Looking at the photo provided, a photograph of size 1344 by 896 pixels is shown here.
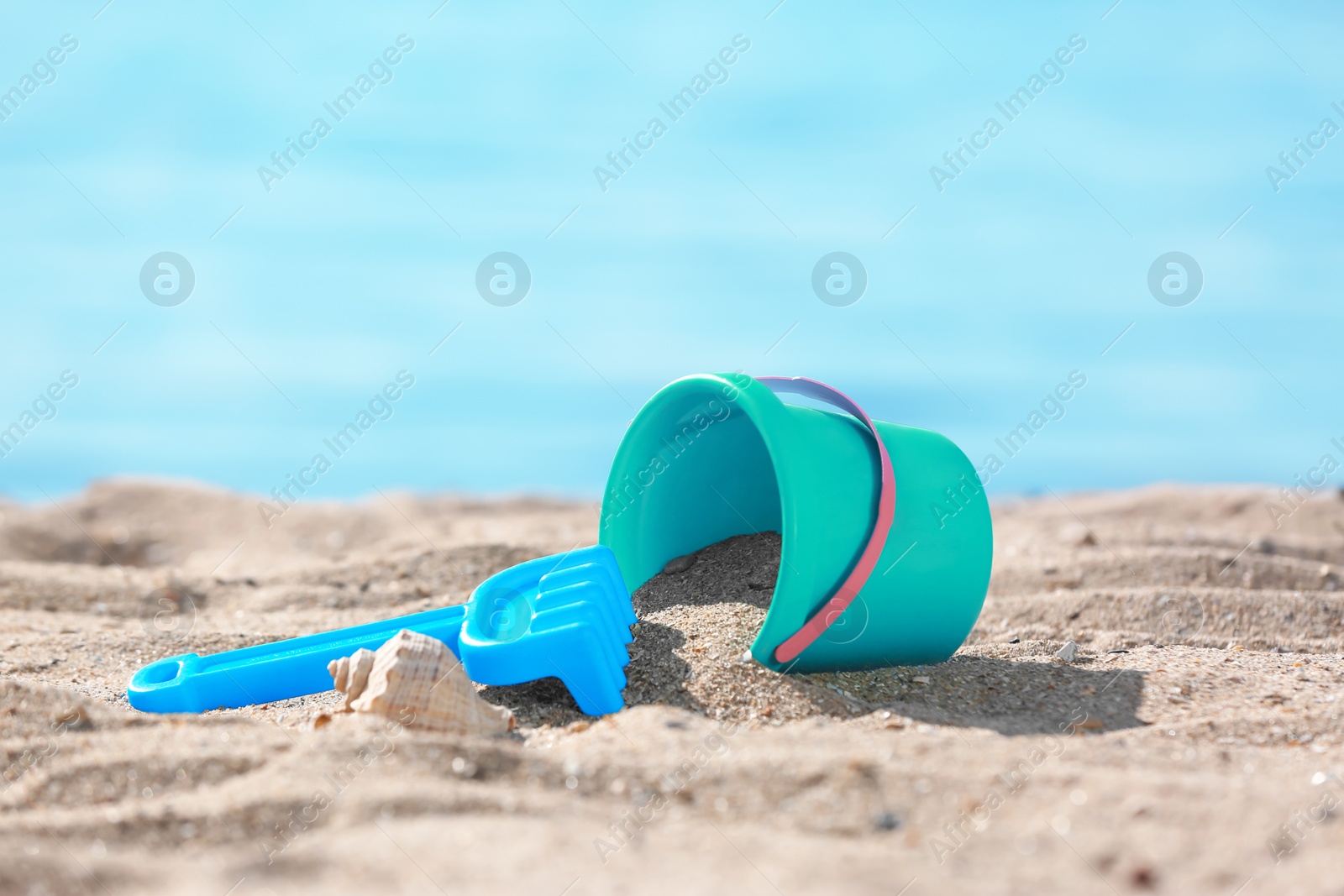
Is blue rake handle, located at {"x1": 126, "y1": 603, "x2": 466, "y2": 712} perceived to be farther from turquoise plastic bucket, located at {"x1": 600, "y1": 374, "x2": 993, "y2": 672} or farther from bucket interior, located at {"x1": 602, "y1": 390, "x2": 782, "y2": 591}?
turquoise plastic bucket, located at {"x1": 600, "y1": 374, "x2": 993, "y2": 672}

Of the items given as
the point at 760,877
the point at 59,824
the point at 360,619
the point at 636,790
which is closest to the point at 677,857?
the point at 760,877

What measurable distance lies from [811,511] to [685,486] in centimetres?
91

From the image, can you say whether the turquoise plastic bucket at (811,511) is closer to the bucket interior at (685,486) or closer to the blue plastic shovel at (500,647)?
the bucket interior at (685,486)

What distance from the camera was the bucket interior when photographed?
333 centimetres

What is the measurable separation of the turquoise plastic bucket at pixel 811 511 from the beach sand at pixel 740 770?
0.38 feet

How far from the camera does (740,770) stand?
6.33 feet

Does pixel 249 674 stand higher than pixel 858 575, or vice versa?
pixel 858 575

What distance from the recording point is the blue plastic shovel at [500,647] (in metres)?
2.64

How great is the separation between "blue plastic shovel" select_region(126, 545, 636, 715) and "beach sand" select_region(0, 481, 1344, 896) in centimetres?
8

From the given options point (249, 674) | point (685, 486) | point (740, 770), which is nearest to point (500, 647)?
point (249, 674)

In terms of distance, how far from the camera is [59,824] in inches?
71.2

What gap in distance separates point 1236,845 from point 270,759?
169cm

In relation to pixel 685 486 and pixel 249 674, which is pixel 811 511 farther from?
pixel 249 674

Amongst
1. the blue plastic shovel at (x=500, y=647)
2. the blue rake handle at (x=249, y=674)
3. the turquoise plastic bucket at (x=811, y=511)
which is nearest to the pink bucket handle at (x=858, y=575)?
the turquoise plastic bucket at (x=811, y=511)
